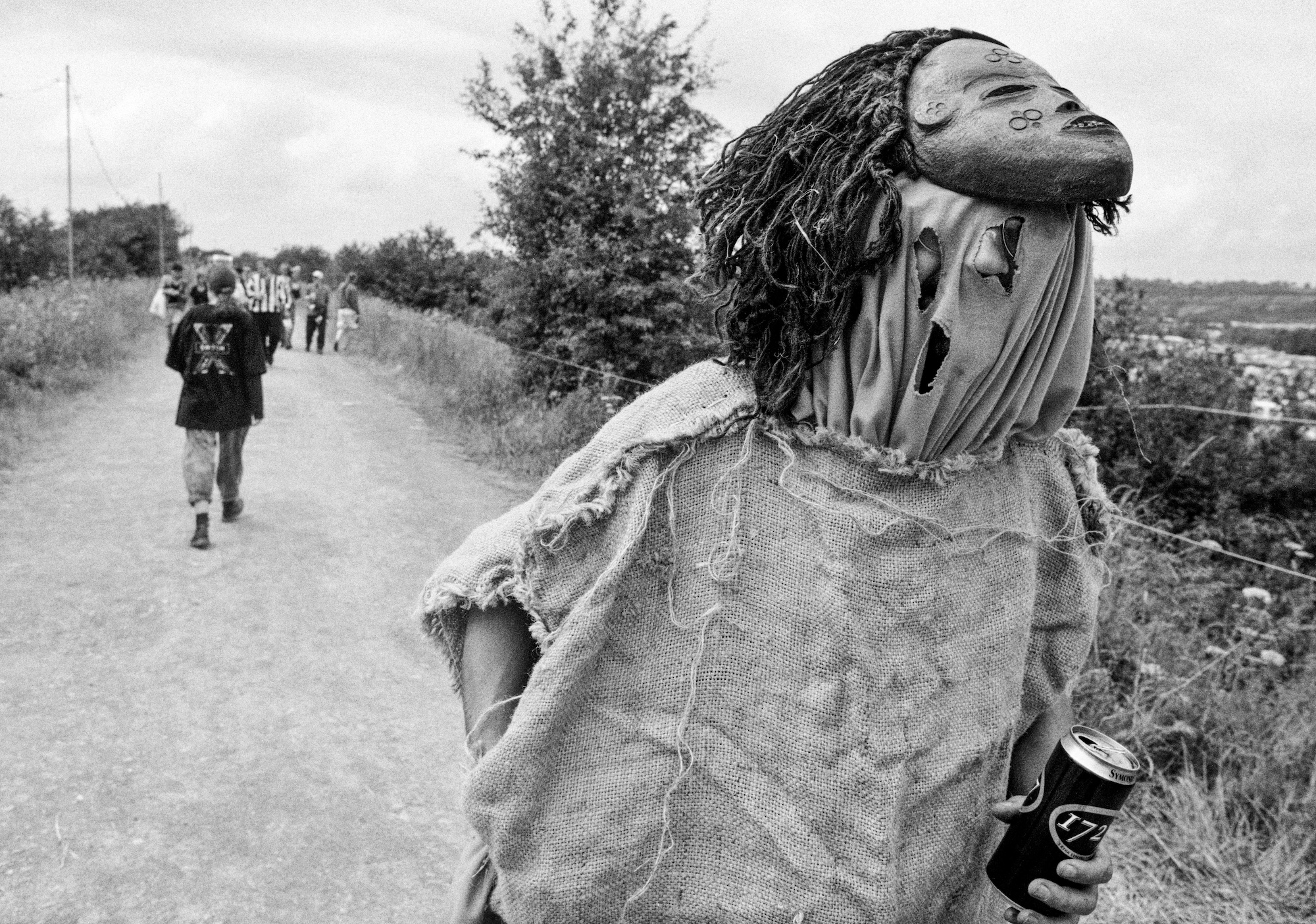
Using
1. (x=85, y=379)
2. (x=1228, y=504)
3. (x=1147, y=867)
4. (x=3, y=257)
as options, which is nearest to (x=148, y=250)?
(x=3, y=257)


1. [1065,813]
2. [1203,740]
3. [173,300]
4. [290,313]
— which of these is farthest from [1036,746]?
[290,313]

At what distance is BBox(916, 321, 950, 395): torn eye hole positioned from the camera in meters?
1.16

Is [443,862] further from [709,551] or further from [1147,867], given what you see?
[709,551]

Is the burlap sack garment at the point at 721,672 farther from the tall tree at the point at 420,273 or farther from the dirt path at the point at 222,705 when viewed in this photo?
the tall tree at the point at 420,273

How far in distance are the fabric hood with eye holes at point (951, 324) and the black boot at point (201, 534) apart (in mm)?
6128

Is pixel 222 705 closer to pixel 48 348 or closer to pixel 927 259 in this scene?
pixel 927 259

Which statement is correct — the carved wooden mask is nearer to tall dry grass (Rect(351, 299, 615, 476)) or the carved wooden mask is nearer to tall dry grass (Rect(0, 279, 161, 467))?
tall dry grass (Rect(351, 299, 615, 476))

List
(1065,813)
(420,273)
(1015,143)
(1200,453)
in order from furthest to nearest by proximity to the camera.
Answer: (420,273), (1200,453), (1065,813), (1015,143)

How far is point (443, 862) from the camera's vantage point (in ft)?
11.8

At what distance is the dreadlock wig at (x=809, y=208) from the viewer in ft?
3.82

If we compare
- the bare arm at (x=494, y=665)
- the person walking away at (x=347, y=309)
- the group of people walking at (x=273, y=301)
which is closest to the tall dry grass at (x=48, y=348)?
the group of people walking at (x=273, y=301)

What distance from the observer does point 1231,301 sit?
11.3 m

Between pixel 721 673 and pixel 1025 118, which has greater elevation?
pixel 1025 118

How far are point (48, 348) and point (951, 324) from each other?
44.4ft
